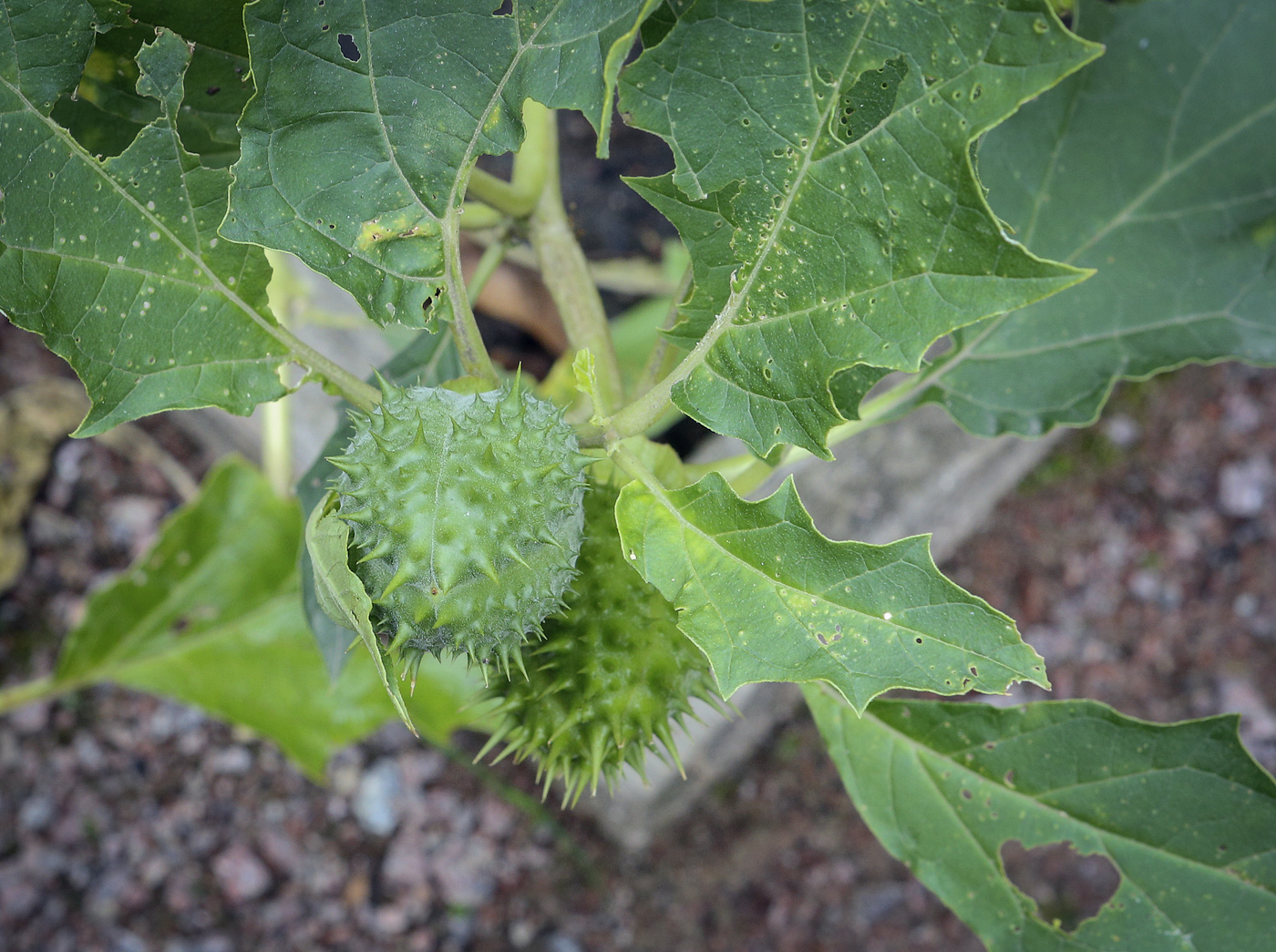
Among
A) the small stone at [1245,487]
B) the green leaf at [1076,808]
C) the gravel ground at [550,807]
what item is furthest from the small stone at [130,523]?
the small stone at [1245,487]

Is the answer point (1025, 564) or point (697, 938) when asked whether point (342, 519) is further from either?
point (1025, 564)

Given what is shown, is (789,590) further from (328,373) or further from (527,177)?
(527,177)

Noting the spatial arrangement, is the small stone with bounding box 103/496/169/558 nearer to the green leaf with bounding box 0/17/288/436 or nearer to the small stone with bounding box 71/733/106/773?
the small stone with bounding box 71/733/106/773

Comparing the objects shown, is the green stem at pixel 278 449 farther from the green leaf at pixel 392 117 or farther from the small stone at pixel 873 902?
the small stone at pixel 873 902

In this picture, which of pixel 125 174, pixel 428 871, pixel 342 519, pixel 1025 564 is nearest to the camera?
pixel 342 519

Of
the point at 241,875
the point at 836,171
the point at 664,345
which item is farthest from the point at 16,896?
the point at 836,171

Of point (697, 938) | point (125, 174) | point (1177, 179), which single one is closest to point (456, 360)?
point (125, 174)
